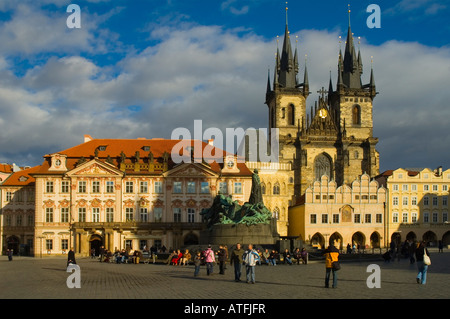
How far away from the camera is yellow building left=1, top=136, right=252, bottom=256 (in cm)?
5784

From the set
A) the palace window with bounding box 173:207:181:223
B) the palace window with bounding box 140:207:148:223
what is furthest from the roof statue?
the palace window with bounding box 140:207:148:223

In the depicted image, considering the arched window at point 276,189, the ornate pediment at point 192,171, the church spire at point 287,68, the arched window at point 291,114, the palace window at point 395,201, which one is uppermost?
the church spire at point 287,68

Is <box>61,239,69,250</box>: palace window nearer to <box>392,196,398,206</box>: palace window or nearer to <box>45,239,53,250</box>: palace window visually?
<box>45,239,53,250</box>: palace window

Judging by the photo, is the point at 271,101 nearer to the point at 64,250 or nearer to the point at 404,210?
the point at 404,210

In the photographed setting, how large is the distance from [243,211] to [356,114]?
195 ft

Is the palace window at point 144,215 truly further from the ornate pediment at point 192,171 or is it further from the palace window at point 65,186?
the palace window at point 65,186

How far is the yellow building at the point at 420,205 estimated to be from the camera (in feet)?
243

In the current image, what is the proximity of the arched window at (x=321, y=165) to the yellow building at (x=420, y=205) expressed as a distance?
11.9 metres

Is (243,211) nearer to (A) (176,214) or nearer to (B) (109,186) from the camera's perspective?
(A) (176,214)

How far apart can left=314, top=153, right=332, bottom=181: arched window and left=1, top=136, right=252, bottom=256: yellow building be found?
92.5ft

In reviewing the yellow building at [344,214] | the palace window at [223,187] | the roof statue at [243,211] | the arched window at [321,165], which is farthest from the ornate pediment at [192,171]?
the arched window at [321,165]

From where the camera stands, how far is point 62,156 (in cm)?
5919

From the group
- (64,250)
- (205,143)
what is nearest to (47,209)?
(64,250)

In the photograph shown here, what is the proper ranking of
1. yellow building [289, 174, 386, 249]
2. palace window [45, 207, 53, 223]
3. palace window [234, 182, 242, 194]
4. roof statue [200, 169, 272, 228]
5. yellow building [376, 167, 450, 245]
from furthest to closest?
yellow building [376, 167, 450, 245] → yellow building [289, 174, 386, 249] → palace window [234, 182, 242, 194] → palace window [45, 207, 53, 223] → roof statue [200, 169, 272, 228]
